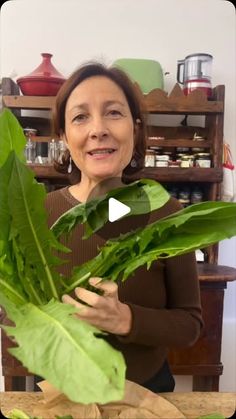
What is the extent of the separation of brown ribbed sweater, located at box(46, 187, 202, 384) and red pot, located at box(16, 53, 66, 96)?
63 cm

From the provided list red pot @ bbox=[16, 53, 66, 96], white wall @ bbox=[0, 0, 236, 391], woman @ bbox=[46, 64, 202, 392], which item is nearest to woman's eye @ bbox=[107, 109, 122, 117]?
woman @ bbox=[46, 64, 202, 392]

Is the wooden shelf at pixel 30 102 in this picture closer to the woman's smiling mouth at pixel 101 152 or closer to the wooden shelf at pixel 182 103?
the wooden shelf at pixel 182 103

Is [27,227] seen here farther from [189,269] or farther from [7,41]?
[7,41]

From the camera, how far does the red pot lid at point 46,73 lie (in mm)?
1128

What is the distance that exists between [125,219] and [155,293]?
131 millimetres

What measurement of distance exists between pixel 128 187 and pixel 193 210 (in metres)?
0.06

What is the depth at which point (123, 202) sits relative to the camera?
344 mm

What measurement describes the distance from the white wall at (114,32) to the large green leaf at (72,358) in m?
0.89

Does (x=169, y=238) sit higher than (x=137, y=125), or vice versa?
(x=137, y=125)

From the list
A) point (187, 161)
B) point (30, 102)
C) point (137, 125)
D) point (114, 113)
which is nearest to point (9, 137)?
point (114, 113)

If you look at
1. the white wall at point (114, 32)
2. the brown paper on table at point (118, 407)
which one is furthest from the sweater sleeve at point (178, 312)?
the white wall at point (114, 32)

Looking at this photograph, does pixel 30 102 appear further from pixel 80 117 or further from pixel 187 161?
pixel 80 117

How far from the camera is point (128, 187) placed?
0.34 metres
